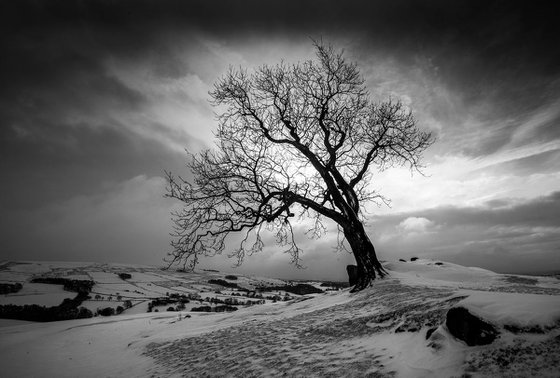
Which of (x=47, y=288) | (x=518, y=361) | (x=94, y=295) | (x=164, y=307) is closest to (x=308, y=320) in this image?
(x=518, y=361)

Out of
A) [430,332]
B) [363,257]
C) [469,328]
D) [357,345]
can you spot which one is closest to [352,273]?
[363,257]

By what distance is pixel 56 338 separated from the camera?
1206 cm

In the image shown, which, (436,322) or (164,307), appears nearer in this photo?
(436,322)

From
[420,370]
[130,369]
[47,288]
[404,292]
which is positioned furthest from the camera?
A: [47,288]

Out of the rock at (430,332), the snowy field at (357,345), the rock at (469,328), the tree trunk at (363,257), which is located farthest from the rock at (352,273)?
the rock at (469,328)

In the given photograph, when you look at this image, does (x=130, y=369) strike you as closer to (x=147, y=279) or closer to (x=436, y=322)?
(x=436, y=322)

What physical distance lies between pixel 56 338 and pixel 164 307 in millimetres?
16023

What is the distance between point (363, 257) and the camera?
11.3 meters

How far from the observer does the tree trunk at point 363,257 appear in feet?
35.8

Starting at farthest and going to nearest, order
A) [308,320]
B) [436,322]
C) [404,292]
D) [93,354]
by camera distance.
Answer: [93,354] < [404,292] < [308,320] < [436,322]

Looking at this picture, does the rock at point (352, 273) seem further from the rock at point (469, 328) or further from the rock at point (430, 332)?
the rock at point (469, 328)

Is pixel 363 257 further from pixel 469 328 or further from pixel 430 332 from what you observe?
pixel 469 328

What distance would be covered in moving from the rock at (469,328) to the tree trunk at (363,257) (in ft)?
24.6

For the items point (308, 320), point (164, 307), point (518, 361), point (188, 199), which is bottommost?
point (164, 307)
